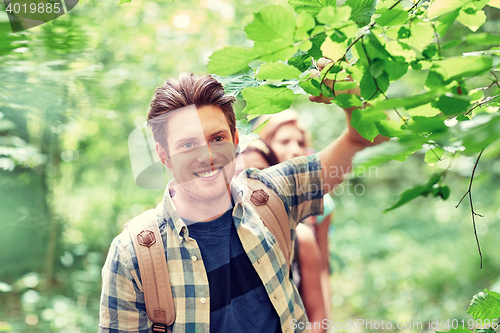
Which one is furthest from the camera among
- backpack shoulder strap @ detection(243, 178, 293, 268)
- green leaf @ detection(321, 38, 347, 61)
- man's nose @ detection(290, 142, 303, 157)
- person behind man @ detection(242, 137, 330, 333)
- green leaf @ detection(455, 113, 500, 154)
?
man's nose @ detection(290, 142, 303, 157)

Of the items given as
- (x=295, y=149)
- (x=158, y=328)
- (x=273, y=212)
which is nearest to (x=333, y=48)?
(x=273, y=212)

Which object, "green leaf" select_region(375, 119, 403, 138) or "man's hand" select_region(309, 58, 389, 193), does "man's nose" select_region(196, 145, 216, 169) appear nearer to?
"man's hand" select_region(309, 58, 389, 193)

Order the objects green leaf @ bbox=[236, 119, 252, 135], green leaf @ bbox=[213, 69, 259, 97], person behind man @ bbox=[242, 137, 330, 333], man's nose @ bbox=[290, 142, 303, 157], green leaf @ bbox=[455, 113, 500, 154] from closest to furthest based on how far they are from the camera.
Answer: green leaf @ bbox=[455, 113, 500, 154] < green leaf @ bbox=[213, 69, 259, 97] < green leaf @ bbox=[236, 119, 252, 135] < person behind man @ bbox=[242, 137, 330, 333] < man's nose @ bbox=[290, 142, 303, 157]

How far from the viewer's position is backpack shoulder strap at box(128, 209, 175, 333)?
0.92 m

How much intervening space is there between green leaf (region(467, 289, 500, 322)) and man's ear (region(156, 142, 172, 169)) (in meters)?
0.84

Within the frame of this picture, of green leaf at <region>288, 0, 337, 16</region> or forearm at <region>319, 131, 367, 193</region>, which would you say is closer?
green leaf at <region>288, 0, 337, 16</region>

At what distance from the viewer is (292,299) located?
3.65 ft

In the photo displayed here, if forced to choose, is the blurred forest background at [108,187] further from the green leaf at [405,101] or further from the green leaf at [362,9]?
the green leaf at [405,101]

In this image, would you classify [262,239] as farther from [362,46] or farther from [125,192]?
[125,192]

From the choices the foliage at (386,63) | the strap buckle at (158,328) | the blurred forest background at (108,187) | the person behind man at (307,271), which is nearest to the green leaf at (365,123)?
the foliage at (386,63)

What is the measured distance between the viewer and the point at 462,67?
417 mm

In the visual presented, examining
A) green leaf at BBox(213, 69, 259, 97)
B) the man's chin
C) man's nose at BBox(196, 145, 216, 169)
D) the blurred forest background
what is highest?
green leaf at BBox(213, 69, 259, 97)

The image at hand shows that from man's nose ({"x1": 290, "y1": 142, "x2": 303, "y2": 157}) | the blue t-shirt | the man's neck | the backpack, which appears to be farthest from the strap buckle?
man's nose ({"x1": 290, "y1": 142, "x2": 303, "y2": 157})

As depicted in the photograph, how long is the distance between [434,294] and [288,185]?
3498 millimetres
